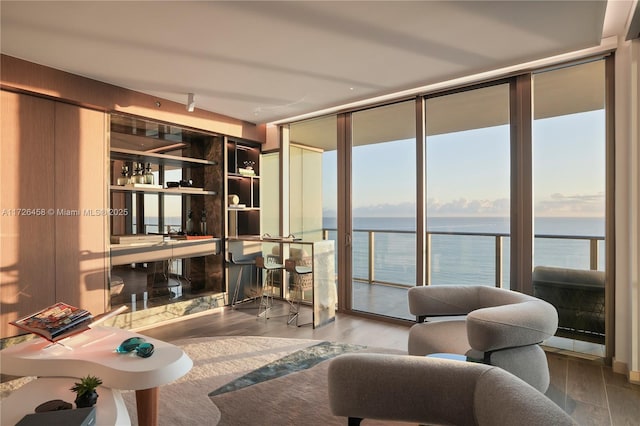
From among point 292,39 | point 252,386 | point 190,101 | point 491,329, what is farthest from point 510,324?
point 190,101

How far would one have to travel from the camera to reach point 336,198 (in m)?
4.99

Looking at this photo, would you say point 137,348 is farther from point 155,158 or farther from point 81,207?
point 155,158

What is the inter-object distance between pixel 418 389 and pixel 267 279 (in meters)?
4.42

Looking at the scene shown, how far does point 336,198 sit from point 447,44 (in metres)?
2.52

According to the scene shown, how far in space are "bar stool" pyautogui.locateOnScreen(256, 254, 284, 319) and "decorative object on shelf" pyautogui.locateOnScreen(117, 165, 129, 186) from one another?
1.94 meters

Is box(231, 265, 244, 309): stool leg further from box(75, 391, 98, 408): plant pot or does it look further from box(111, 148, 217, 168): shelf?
box(75, 391, 98, 408): plant pot

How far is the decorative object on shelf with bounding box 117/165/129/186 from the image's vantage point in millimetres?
4230

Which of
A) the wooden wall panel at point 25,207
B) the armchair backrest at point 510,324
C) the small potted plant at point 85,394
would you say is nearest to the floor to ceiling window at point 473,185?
the armchair backrest at point 510,324

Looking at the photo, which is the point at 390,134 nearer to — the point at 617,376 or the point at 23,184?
the point at 617,376

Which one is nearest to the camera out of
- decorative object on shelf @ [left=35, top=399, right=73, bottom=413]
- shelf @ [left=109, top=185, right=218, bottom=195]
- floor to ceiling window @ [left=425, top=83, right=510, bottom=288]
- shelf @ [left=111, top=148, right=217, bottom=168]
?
decorative object on shelf @ [left=35, top=399, right=73, bottom=413]

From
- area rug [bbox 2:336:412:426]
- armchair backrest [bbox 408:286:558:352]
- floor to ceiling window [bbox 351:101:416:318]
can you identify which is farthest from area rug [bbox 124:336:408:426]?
floor to ceiling window [bbox 351:101:416:318]

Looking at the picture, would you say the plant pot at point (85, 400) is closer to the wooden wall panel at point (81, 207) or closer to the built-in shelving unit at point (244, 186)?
the wooden wall panel at point (81, 207)

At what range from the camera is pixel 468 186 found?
3.99 m

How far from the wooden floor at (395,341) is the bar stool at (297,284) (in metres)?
0.12
